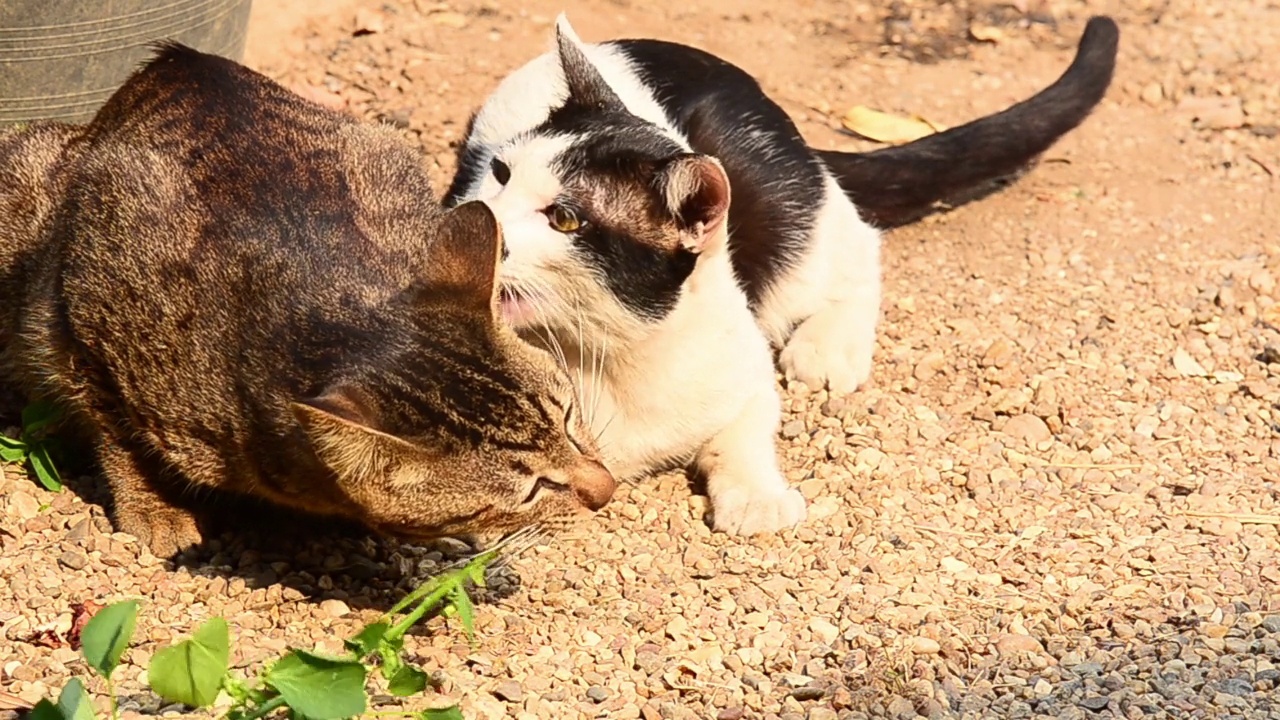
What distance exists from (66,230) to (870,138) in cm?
349

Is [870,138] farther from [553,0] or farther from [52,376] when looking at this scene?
[52,376]

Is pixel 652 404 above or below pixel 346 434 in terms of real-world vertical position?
below

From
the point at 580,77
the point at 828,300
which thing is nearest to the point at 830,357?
the point at 828,300

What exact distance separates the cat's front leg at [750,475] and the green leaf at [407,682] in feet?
4.38

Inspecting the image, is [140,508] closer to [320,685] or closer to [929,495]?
[320,685]

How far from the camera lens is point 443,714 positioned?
9.42ft

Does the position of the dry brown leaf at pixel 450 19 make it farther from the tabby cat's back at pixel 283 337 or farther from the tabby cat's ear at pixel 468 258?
the tabby cat's ear at pixel 468 258

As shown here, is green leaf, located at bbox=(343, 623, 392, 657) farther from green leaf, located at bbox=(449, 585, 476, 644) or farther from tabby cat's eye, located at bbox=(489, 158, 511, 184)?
tabby cat's eye, located at bbox=(489, 158, 511, 184)

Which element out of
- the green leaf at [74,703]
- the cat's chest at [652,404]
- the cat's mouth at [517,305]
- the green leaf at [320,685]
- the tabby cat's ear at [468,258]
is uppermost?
the tabby cat's ear at [468,258]

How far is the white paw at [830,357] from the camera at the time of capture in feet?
15.4

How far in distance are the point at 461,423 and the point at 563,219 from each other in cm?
94

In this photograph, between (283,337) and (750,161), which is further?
(750,161)

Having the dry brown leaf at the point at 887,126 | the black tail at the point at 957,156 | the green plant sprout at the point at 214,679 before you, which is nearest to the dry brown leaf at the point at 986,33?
the dry brown leaf at the point at 887,126

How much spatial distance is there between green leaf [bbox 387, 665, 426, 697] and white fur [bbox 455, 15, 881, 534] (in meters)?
1.18
